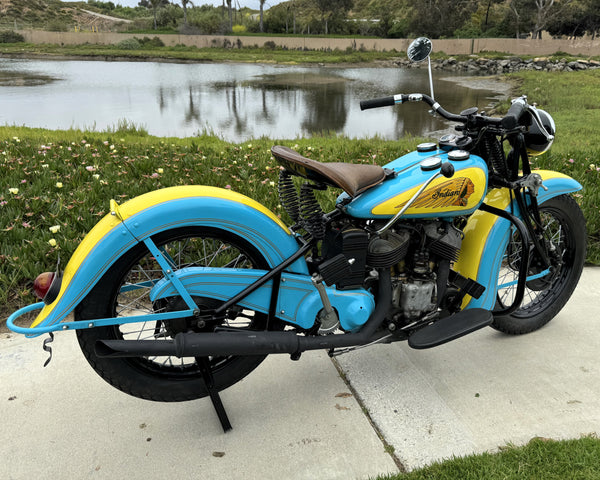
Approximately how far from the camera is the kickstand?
2.00 metres

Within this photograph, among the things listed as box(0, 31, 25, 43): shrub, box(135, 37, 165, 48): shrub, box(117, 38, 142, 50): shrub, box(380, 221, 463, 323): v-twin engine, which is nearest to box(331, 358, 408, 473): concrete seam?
box(380, 221, 463, 323): v-twin engine

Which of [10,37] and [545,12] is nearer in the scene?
[545,12]

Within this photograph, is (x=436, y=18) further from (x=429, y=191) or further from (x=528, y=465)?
(x=528, y=465)

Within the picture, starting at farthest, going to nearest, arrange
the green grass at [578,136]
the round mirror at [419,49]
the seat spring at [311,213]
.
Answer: the green grass at [578,136]
the round mirror at [419,49]
the seat spring at [311,213]

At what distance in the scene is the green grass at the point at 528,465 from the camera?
1.81m

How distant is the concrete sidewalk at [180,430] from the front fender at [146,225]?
0.60m

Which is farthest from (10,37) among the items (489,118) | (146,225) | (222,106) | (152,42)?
(489,118)

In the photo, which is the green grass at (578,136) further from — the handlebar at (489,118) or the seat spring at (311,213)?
the seat spring at (311,213)

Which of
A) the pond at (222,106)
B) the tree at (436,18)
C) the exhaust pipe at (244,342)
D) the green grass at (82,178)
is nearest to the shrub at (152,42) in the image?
the tree at (436,18)

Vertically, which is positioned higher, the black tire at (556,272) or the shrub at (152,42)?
the shrub at (152,42)

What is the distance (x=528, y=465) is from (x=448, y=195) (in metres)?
1.10

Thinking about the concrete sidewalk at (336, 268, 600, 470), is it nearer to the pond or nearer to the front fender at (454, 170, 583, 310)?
the front fender at (454, 170, 583, 310)

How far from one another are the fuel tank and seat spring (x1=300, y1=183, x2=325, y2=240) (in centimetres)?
13

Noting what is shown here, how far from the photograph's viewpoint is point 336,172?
1845mm
